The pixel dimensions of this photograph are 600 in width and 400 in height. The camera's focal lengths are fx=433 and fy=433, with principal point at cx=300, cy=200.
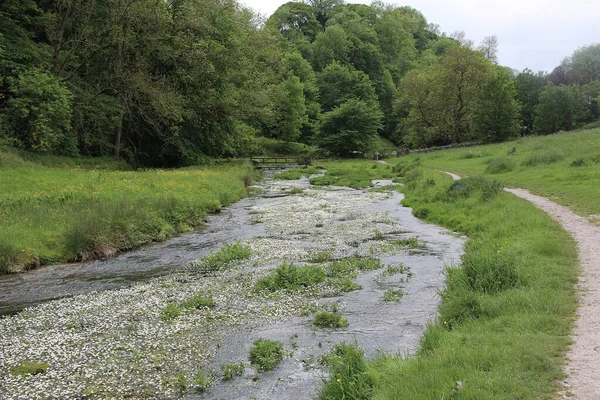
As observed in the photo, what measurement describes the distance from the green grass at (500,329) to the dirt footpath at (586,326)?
15 cm

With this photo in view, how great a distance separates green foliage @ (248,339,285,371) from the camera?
7809 millimetres

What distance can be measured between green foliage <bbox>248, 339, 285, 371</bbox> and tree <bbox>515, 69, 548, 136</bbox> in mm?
86187

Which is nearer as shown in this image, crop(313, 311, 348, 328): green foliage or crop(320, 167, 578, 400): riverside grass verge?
crop(320, 167, 578, 400): riverside grass verge

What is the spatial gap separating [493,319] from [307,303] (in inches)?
174

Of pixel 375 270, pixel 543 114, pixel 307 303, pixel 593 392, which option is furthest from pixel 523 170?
pixel 543 114

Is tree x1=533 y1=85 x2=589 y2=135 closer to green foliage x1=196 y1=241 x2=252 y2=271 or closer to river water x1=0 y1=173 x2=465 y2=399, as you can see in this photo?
river water x1=0 y1=173 x2=465 y2=399

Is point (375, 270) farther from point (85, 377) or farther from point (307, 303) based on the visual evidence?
point (85, 377)

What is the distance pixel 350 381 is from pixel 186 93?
41492mm

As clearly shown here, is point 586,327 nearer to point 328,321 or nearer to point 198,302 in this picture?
point 328,321

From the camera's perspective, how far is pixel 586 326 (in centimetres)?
727

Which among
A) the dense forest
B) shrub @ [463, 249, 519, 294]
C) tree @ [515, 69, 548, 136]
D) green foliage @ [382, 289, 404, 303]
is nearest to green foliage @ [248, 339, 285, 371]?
green foliage @ [382, 289, 404, 303]

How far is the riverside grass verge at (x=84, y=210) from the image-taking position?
14.8 m

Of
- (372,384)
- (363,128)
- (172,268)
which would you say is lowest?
(172,268)

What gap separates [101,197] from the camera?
817 inches
